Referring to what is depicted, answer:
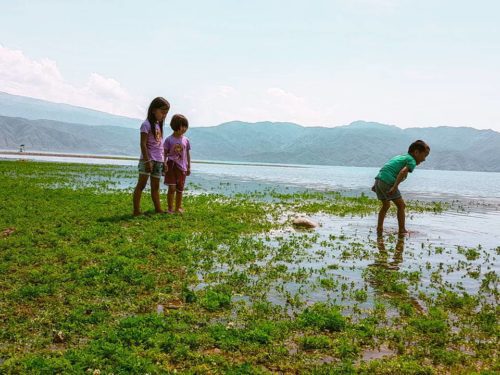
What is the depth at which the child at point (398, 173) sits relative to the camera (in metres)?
14.8

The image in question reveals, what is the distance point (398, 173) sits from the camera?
15.2 metres

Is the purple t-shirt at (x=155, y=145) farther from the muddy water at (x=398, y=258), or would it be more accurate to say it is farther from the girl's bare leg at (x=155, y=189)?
the muddy water at (x=398, y=258)

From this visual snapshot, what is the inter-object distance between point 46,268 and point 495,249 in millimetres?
14091

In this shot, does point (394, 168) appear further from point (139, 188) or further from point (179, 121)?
point (139, 188)

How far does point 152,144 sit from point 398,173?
9.23m

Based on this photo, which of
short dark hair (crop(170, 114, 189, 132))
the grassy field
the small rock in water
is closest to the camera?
the grassy field

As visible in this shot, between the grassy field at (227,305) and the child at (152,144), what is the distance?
7.38ft

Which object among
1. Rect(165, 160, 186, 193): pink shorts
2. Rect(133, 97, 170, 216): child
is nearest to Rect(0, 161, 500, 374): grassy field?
Rect(133, 97, 170, 216): child

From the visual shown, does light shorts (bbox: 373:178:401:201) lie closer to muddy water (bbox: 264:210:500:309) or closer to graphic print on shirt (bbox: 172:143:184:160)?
muddy water (bbox: 264:210:500:309)

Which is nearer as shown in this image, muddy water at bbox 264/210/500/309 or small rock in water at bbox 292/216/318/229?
muddy water at bbox 264/210/500/309

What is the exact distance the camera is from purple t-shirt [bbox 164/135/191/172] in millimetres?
16734

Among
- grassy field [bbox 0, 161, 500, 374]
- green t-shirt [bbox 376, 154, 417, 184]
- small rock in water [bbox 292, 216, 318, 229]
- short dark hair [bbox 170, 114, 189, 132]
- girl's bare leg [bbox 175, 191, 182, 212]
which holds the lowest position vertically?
grassy field [bbox 0, 161, 500, 374]

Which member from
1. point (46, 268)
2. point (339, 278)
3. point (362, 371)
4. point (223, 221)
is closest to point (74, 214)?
point (223, 221)

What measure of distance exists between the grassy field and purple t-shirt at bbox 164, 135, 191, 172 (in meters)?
3.81
